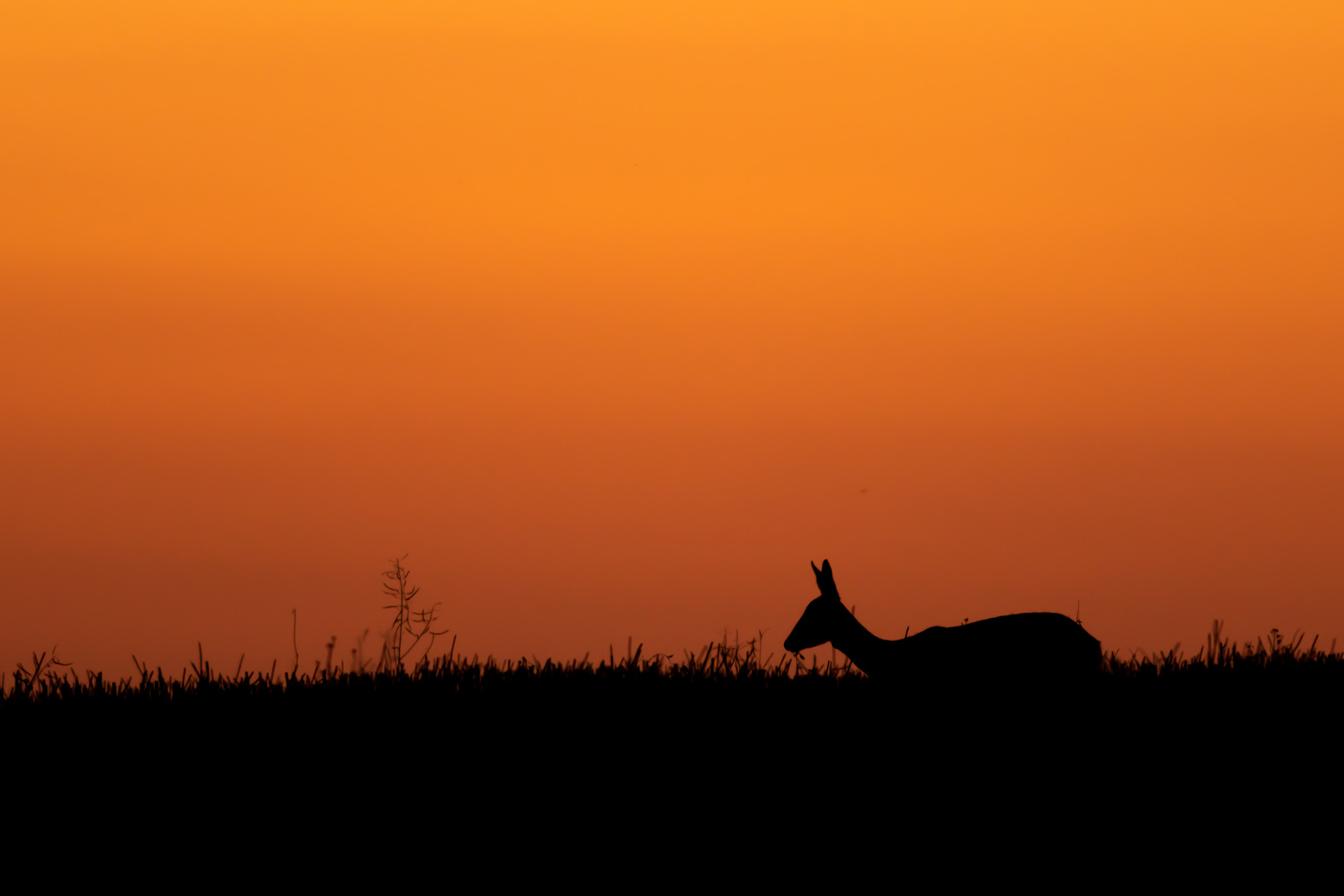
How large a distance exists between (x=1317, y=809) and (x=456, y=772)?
4.67 metres

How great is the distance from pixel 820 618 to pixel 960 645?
111cm

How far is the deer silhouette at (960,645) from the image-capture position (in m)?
11.1

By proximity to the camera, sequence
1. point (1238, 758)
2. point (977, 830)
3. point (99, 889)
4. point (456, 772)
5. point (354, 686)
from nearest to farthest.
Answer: point (99, 889) → point (977, 830) → point (456, 772) → point (1238, 758) → point (354, 686)

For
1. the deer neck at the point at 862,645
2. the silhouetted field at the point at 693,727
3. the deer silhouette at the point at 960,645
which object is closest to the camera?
the silhouetted field at the point at 693,727

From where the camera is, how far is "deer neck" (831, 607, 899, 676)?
1154cm

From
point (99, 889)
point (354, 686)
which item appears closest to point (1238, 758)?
point (354, 686)

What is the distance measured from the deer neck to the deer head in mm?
55

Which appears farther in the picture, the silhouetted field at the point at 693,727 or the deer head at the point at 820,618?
the deer head at the point at 820,618

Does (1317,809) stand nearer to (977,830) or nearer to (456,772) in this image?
(977,830)

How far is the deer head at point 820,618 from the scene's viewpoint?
11672 mm

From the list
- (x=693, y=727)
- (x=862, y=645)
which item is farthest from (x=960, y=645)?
(x=693, y=727)

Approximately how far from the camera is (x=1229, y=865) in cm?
739

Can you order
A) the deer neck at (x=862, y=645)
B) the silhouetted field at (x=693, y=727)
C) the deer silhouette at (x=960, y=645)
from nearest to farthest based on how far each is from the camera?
the silhouetted field at (x=693, y=727), the deer silhouette at (x=960, y=645), the deer neck at (x=862, y=645)

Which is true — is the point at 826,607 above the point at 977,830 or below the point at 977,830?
above
